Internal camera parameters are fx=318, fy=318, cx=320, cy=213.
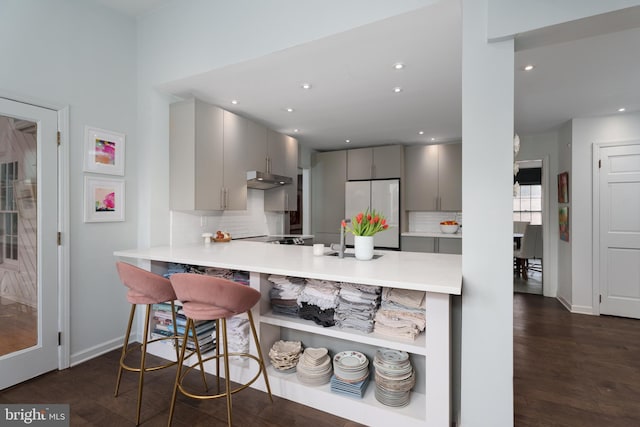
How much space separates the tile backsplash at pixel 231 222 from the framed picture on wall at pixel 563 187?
3922 millimetres

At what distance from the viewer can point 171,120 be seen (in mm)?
3064

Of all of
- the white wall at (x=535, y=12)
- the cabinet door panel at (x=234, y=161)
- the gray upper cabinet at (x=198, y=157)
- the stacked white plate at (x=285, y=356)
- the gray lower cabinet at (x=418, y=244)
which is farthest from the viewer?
the gray lower cabinet at (x=418, y=244)

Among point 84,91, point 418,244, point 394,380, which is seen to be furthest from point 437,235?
point 84,91

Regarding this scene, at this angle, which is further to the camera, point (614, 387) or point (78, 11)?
point (78, 11)

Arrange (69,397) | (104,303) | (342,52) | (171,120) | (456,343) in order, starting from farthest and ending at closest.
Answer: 1. (171,120)
2. (104,303)
3. (342,52)
4. (69,397)
5. (456,343)

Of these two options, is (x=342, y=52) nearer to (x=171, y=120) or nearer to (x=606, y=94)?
(x=171, y=120)

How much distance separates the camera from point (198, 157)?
300cm

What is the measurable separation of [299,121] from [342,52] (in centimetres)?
178

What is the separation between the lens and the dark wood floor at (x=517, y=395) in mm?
1861

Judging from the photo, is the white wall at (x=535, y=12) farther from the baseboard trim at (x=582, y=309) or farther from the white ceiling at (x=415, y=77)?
the baseboard trim at (x=582, y=309)

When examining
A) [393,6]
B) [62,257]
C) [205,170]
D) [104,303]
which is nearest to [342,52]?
[393,6]

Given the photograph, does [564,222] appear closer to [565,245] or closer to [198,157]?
[565,245]

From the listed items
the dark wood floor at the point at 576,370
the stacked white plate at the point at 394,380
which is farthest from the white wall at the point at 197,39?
the dark wood floor at the point at 576,370

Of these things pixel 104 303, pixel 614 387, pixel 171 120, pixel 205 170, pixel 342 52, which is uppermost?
pixel 342 52
